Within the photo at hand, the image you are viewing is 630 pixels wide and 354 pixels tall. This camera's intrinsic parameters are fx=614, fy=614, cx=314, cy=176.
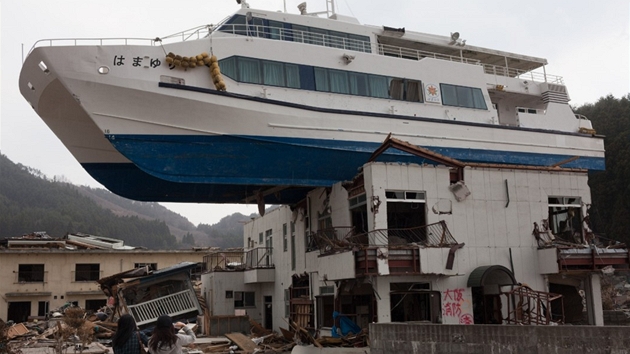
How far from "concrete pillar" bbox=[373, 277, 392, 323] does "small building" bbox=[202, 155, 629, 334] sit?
26 mm

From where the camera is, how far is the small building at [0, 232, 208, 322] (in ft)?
105

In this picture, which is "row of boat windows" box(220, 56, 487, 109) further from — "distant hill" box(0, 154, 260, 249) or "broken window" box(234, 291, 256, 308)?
"distant hill" box(0, 154, 260, 249)

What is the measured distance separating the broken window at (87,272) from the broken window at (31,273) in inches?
68.7

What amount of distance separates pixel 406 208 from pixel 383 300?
11.7ft

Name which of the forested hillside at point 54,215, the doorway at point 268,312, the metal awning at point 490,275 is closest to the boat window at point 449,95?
the metal awning at point 490,275

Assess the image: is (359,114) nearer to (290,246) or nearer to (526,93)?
(290,246)

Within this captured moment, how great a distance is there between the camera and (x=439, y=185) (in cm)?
1742

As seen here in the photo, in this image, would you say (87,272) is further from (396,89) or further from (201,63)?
(396,89)

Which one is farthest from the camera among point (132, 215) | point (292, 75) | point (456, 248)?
point (132, 215)

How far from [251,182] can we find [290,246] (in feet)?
16.4

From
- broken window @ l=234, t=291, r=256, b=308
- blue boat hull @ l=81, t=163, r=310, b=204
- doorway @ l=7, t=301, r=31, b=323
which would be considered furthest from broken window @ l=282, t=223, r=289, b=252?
doorway @ l=7, t=301, r=31, b=323

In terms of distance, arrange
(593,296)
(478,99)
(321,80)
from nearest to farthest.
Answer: (593,296) < (321,80) < (478,99)

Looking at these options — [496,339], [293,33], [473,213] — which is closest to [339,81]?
[293,33]

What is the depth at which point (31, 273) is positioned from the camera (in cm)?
3256
